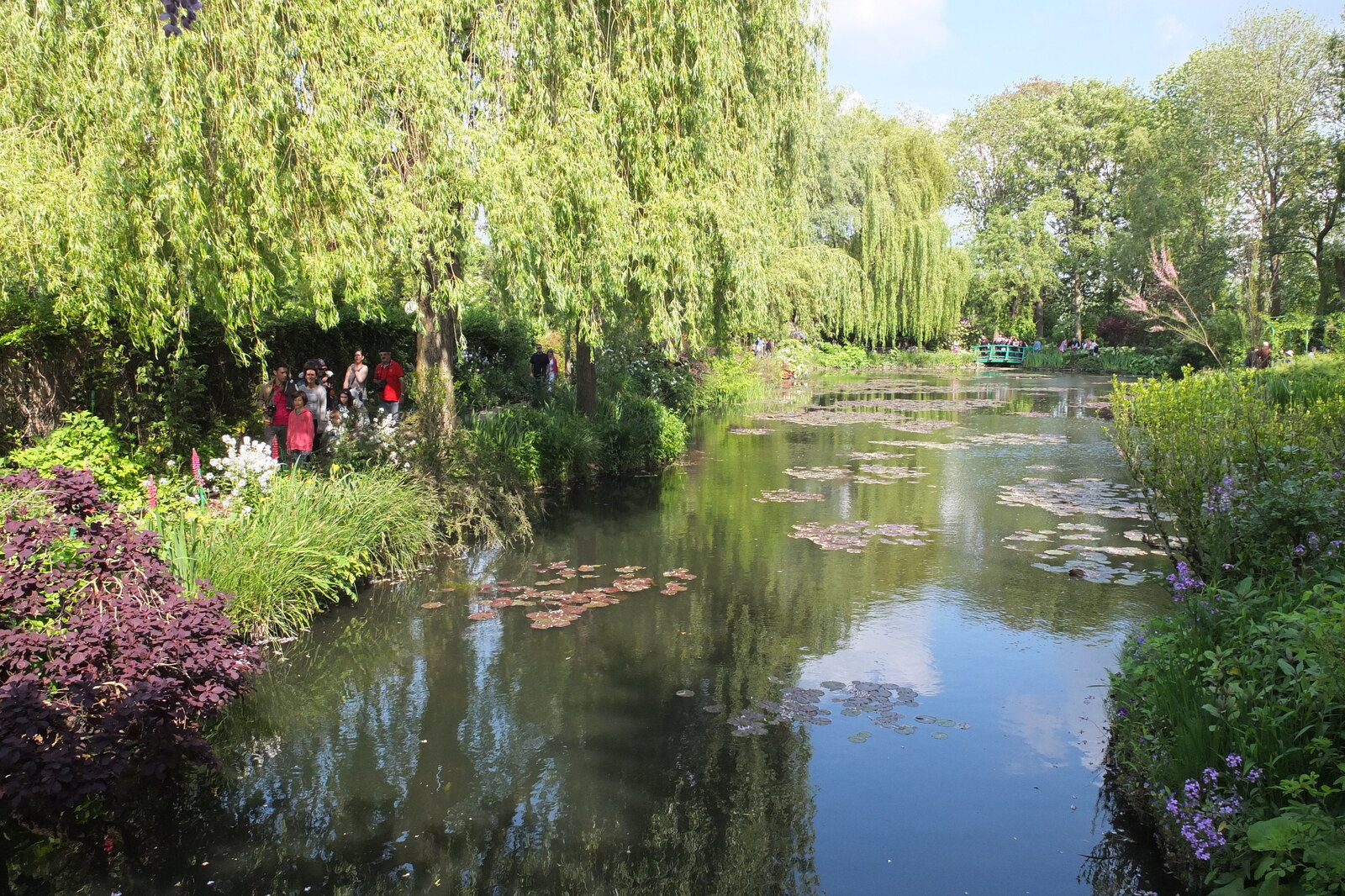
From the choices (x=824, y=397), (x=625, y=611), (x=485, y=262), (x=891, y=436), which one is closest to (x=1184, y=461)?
(x=625, y=611)

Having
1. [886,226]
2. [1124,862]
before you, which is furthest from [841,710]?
[886,226]

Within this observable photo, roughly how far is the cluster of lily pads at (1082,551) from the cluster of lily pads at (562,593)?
357 centimetres

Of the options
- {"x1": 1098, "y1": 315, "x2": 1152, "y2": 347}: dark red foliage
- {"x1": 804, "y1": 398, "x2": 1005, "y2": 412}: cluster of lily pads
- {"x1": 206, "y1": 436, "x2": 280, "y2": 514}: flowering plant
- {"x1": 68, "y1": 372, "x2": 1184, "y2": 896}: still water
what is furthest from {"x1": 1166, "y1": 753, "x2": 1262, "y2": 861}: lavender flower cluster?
{"x1": 1098, "y1": 315, "x2": 1152, "y2": 347}: dark red foliage

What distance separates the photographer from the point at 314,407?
37.0ft

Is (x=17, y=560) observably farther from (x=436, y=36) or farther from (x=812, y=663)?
(x=436, y=36)

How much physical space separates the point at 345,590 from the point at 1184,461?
22.3 ft

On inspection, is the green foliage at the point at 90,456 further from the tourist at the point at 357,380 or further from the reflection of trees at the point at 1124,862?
the reflection of trees at the point at 1124,862

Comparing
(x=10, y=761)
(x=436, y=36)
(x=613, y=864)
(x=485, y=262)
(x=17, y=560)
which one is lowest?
(x=613, y=864)

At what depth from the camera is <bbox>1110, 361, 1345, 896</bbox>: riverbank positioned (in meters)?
3.40

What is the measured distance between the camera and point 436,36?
27.3 ft

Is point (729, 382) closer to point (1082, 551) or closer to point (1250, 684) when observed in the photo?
point (1082, 551)

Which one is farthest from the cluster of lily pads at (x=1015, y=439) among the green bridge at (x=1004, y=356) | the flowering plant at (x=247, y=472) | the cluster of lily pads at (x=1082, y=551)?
the green bridge at (x=1004, y=356)

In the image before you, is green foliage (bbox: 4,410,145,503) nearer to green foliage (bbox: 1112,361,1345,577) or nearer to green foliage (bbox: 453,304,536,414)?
green foliage (bbox: 453,304,536,414)

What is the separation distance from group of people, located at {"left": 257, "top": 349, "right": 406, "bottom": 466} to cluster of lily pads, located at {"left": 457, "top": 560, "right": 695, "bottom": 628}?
2.18 metres
